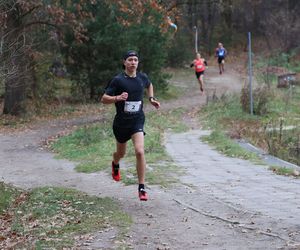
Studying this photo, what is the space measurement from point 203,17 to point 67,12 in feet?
103

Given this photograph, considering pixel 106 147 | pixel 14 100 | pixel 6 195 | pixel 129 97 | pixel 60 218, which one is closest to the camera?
pixel 60 218

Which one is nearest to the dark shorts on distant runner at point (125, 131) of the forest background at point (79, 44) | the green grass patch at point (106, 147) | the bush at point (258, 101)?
the green grass patch at point (106, 147)

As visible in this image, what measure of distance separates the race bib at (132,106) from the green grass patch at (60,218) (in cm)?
128

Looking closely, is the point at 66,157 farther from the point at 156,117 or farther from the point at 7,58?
the point at 156,117

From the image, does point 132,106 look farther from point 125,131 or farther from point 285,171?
point 285,171

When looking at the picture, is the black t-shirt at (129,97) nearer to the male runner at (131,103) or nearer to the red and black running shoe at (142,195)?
the male runner at (131,103)

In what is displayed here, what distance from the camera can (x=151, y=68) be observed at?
88.1 ft

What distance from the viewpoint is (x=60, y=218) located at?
307 inches

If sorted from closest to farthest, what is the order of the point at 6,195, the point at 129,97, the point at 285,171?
the point at 129,97, the point at 6,195, the point at 285,171

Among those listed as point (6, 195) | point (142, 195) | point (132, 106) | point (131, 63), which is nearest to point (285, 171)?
point (142, 195)

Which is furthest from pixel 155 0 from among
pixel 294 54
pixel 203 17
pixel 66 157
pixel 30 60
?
pixel 203 17

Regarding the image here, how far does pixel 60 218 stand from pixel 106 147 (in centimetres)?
660

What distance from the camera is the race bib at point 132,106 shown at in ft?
27.1

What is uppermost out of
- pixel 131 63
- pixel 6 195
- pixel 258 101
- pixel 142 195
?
pixel 131 63
